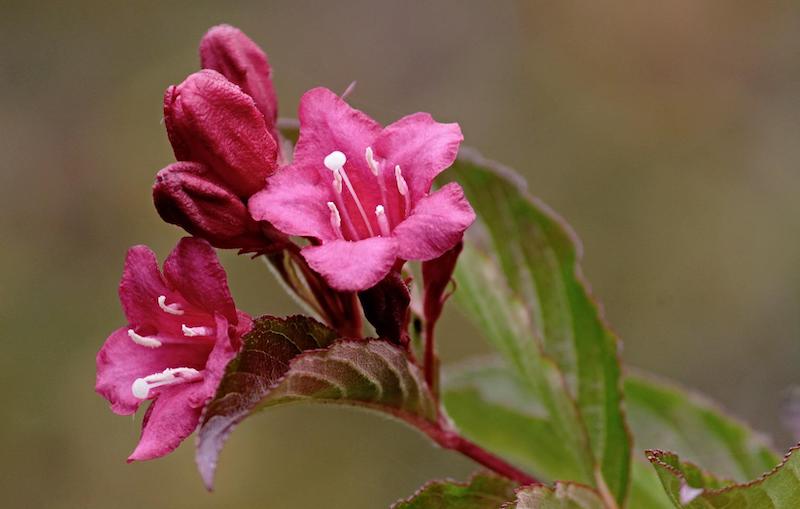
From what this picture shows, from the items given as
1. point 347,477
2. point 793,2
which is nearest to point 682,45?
point 793,2

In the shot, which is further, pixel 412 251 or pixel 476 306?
pixel 476 306

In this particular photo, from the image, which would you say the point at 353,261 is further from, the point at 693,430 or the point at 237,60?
the point at 693,430

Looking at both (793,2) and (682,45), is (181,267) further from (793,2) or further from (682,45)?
(793,2)

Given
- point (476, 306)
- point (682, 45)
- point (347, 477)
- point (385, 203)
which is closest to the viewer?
point (385, 203)

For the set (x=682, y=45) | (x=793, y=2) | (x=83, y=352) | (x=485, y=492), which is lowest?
(x=485, y=492)

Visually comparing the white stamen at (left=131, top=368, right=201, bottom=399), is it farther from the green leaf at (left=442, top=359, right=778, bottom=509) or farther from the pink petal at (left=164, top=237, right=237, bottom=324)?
the green leaf at (left=442, top=359, right=778, bottom=509)
